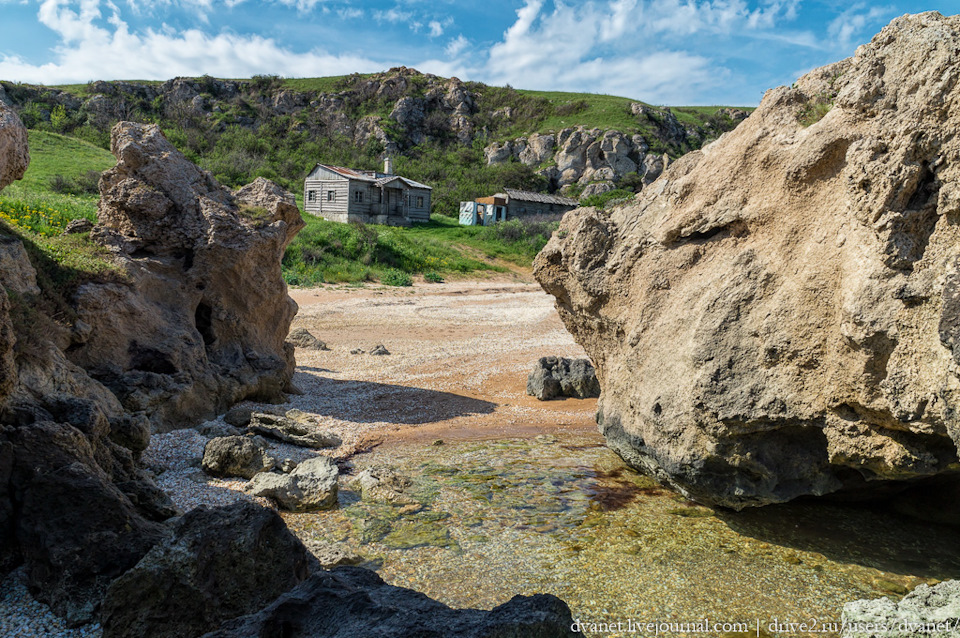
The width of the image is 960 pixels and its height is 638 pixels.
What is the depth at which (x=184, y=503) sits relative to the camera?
686 centimetres

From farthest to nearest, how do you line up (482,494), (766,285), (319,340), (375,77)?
(375,77) → (319,340) → (482,494) → (766,285)

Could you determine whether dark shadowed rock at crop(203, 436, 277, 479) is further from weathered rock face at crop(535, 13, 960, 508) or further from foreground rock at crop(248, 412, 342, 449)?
weathered rock face at crop(535, 13, 960, 508)

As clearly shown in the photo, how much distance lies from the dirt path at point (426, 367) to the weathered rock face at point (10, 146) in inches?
215

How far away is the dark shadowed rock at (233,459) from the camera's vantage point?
7878mm

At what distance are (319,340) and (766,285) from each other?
560 inches

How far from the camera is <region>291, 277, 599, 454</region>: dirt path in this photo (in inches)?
447

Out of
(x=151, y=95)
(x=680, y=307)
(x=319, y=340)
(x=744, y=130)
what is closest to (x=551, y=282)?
(x=680, y=307)

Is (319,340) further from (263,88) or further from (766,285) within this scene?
(263,88)

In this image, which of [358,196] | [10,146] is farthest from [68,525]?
[358,196]

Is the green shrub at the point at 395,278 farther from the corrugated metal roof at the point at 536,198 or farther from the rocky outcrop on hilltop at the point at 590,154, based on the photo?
the rocky outcrop on hilltop at the point at 590,154

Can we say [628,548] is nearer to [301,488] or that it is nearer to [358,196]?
[301,488]

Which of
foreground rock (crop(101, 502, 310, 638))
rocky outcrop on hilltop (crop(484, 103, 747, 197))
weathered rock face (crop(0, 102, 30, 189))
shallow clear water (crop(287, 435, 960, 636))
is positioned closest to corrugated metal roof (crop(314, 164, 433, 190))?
rocky outcrop on hilltop (crop(484, 103, 747, 197))

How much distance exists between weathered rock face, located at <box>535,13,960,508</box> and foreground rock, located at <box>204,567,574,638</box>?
3.36 m

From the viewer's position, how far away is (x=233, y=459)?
26.0 feet
